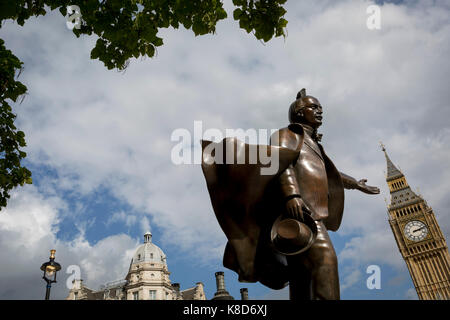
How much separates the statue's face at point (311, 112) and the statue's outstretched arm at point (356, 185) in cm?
85

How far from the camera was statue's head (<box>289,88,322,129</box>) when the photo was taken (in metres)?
4.31

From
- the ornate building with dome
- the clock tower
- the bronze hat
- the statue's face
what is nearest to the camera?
the bronze hat

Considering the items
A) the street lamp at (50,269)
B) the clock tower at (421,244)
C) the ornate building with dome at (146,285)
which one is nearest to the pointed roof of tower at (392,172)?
the clock tower at (421,244)

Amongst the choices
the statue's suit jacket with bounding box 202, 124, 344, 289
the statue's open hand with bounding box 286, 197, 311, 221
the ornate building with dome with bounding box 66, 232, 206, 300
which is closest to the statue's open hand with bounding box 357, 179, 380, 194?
the statue's suit jacket with bounding box 202, 124, 344, 289

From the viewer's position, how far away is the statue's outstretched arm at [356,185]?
4.61 meters

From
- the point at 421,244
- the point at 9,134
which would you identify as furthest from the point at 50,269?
the point at 421,244

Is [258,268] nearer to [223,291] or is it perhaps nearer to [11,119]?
[11,119]

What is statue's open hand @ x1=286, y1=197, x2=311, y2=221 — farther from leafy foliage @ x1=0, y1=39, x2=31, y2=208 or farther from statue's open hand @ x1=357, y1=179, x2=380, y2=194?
leafy foliage @ x1=0, y1=39, x2=31, y2=208

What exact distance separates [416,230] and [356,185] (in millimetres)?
85049

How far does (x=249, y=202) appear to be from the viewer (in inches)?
137

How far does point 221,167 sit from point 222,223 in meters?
0.56

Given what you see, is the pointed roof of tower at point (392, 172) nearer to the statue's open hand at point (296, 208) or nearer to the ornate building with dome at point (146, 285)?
the ornate building with dome at point (146, 285)
